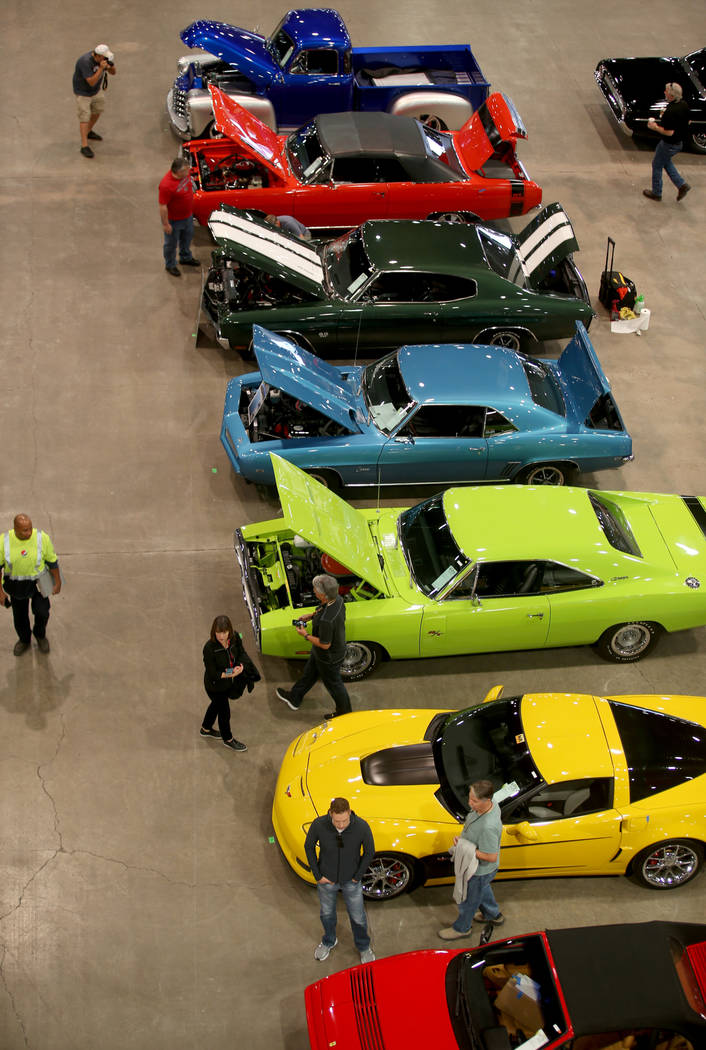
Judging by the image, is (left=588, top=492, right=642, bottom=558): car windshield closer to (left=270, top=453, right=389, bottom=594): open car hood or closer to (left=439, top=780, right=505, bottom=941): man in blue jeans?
(left=270, top=453, right=389, bottom=594): open car hood

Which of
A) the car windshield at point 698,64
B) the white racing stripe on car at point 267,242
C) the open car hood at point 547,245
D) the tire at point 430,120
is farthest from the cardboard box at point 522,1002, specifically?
the car windshield at point 698,64

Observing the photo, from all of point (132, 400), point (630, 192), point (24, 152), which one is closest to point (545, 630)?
point (132, 400)

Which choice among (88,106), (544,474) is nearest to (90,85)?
(88,106)

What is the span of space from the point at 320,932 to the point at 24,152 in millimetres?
11474

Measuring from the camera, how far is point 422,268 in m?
10.9

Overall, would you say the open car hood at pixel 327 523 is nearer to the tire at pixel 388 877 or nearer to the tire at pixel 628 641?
the tire at pixel 628 641

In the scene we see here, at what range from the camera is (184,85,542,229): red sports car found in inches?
486

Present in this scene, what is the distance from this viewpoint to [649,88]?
15141 mm

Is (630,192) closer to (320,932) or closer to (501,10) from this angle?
(501,10)

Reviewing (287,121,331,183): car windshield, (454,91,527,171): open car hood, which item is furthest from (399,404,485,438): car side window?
(454,91,527,171): open car hood

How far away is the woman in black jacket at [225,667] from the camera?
23.7 feet

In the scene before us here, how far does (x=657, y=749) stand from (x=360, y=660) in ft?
8.16

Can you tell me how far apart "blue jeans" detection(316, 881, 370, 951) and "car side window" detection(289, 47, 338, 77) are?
1132cm

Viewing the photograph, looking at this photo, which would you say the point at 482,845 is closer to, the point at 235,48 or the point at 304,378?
the point at 304,378
